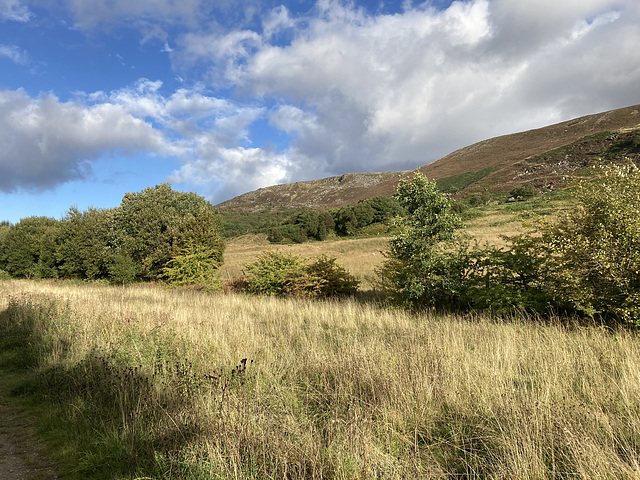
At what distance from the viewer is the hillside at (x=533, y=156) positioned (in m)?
63.9

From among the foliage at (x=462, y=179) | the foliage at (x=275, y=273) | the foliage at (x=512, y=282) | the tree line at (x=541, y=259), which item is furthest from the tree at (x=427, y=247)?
the foliage at (x=462, y=179)

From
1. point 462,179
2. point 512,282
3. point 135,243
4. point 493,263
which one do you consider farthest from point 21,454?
point 462,179

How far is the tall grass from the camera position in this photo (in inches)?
115

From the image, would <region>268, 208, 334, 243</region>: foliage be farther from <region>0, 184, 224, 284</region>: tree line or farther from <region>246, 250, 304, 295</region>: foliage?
<region>246, 250, 304, 295</region>: foliage

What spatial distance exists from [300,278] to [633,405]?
42.5ft

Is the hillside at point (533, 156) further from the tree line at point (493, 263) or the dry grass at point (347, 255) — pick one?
the tree line at point (493, 263)

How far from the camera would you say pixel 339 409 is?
3.95 m

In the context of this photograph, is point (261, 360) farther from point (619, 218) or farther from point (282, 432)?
point (619, 218)

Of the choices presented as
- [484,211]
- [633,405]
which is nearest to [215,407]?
[633,405]

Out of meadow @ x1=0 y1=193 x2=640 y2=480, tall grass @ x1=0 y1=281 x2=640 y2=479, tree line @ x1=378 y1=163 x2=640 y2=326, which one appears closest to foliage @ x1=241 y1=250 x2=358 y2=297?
tree line @ x1=378 y1=163 x2=640 y2=326

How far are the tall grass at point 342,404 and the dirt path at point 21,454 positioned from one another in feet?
0.68

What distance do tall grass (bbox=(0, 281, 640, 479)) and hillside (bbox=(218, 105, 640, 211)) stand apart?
31513 millimetres

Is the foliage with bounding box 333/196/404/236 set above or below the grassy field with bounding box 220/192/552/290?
above

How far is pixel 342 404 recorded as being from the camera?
13.5 ft
